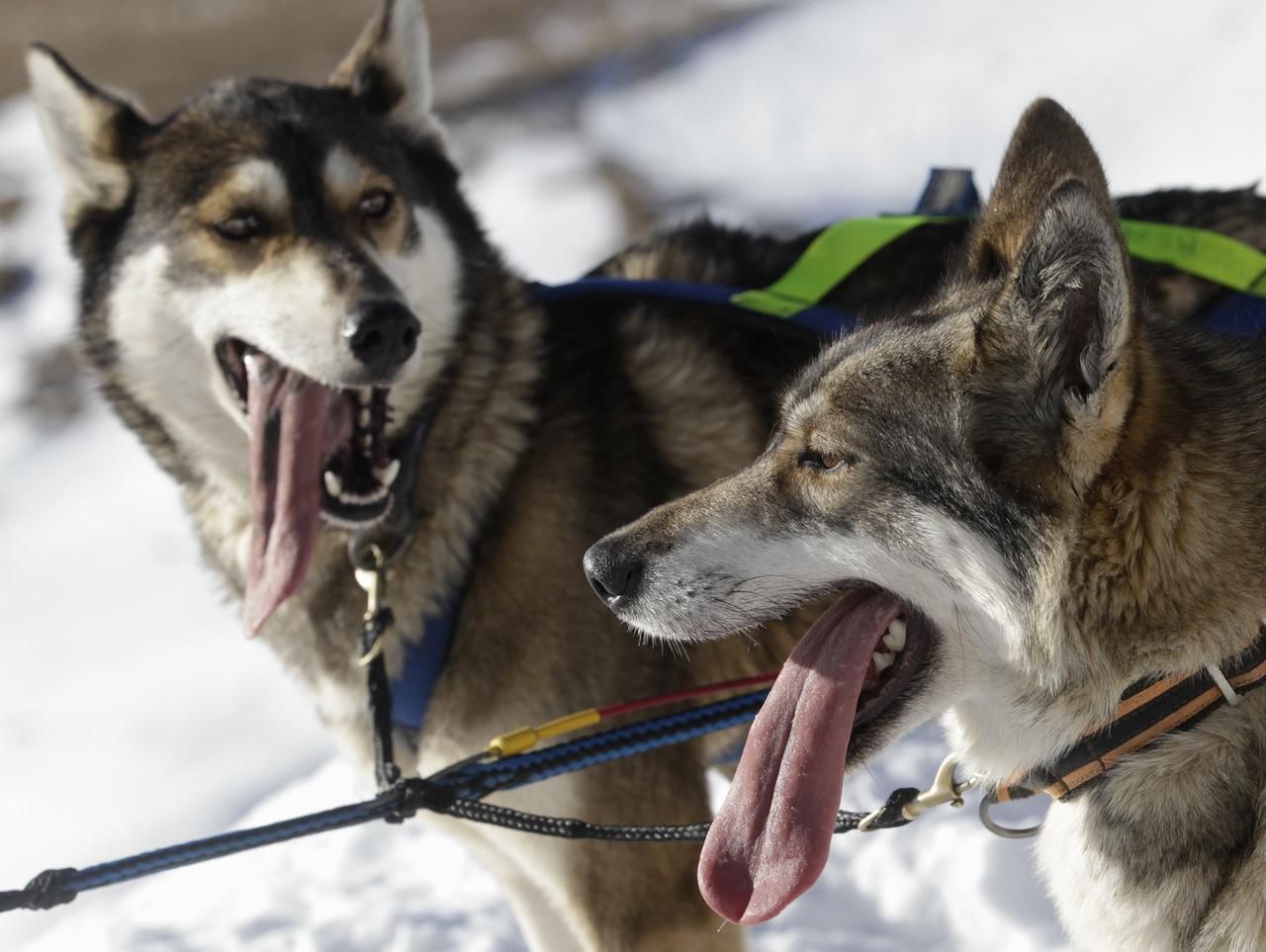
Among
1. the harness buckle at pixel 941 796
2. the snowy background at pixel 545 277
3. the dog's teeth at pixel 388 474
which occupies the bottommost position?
the snowy background at pixel 545 277

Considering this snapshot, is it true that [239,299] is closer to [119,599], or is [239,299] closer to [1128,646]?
[1128,646]

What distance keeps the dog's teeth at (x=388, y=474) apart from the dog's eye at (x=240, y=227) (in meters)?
0.49

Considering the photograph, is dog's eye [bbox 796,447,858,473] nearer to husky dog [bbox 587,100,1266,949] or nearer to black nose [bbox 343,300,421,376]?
husky dog [bbox 587,100,1266,949]

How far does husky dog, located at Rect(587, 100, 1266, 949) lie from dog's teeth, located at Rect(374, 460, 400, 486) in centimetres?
63

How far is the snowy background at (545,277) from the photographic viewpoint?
2.88 m

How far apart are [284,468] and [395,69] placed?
34.1 inches

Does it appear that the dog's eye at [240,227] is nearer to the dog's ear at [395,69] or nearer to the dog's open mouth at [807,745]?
the dog's ear at [395,69]

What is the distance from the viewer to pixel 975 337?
1.48 metres

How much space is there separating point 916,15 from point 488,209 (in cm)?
365

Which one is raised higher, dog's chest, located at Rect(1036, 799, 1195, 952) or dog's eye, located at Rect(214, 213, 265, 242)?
dog's eye, located at Rect(214, 213, 265, 242)

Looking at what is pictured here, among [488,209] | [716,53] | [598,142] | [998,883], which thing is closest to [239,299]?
[998,883]

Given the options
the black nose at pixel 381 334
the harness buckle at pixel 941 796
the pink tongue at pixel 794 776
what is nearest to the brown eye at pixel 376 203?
the black nose at pixel 381 334

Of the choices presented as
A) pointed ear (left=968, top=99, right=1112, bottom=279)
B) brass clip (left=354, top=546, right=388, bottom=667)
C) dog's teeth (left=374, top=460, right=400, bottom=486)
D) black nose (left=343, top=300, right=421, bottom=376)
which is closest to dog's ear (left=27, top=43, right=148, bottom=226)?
black nose (left=343, top=300, right=421, bottom=376)

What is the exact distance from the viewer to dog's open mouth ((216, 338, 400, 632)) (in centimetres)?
211
